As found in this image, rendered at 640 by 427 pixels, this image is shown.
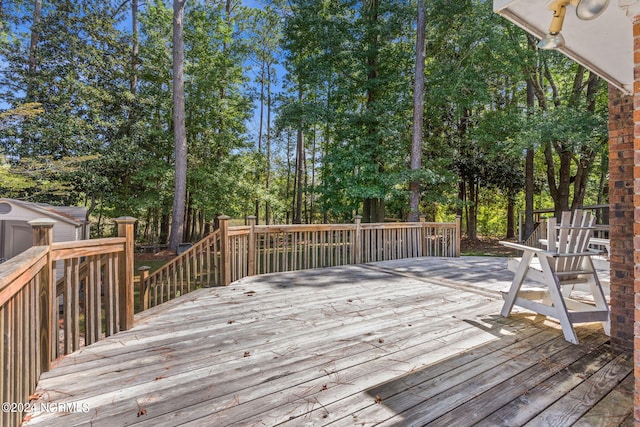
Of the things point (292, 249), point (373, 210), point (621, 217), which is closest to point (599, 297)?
point (621, 217)

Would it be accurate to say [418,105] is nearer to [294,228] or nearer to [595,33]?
[294,228]

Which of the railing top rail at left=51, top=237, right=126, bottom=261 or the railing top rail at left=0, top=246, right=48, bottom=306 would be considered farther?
the railing top rail at left=51, top=237, right=126, bottom=261

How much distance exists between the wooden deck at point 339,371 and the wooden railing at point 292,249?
1.08 meters

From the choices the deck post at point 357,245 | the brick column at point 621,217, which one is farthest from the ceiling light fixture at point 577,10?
the deck post at point 357,245

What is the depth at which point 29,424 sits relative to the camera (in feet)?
5.10

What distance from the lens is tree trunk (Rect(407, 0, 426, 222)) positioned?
351 inches

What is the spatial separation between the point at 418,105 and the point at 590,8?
7.91 metres

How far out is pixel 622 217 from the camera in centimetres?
232

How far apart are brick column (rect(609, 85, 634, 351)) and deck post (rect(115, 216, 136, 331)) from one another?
386 cm

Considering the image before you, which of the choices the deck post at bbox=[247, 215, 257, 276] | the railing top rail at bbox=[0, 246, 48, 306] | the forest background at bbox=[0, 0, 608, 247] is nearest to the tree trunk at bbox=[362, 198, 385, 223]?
the forest background at bbox=[0, 0, 608, 247]

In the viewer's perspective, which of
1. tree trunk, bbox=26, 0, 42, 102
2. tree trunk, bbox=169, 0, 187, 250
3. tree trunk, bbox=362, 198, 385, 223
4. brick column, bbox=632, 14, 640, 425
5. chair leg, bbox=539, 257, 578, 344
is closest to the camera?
brick column, bbox=632, 14, 640, 425

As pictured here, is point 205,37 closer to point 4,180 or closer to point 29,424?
point 4,180

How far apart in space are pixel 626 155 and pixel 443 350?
1.94 metres

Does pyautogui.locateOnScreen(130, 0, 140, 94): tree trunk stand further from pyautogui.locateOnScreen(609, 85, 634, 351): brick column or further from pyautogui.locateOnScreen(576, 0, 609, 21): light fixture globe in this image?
pyautogui.locateOnScreen(609, 85, 634, 351): brick column
